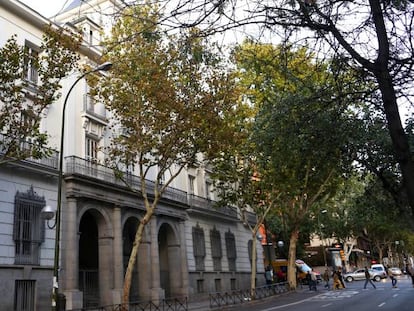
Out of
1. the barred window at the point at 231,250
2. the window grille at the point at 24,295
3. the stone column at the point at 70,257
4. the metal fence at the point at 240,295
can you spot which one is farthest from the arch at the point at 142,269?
the barred window at the point at 231,250

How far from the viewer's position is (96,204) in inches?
871

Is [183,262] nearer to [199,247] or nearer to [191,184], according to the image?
[199,247]

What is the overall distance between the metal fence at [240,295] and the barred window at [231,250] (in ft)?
16.0

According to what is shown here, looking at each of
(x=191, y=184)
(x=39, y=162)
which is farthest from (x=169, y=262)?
(x=39, y=162)

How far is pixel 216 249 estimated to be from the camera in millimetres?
32906

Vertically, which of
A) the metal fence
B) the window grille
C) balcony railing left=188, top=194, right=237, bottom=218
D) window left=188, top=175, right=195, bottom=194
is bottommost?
the metal fence

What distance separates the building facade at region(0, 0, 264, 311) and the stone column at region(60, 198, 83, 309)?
4cm

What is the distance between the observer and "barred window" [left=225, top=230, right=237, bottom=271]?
3469 centimetres

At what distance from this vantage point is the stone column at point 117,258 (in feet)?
70.5

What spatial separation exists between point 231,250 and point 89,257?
43.6 feet

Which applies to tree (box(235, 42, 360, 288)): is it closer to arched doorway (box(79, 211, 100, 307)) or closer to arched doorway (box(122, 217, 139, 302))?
arched doorway (box(79, 211, 100, 307))

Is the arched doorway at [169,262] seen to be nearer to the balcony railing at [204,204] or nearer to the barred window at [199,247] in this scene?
the barred window at [199,247]

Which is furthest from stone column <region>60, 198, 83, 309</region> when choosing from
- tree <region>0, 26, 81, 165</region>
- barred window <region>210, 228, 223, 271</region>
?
barred window <region>210, 228, 223, 271</region>

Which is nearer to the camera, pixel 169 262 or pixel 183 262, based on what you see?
pixel 183 262
